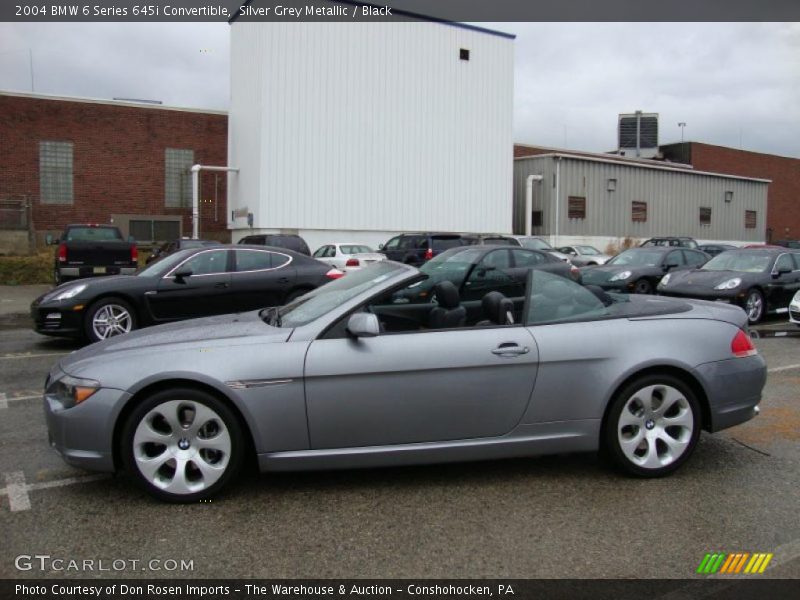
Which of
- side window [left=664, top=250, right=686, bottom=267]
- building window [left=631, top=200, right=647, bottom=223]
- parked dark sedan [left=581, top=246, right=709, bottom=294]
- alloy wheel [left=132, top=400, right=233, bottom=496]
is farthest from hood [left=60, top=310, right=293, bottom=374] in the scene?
building window [left=631, top=200, right=647, bottom=223]

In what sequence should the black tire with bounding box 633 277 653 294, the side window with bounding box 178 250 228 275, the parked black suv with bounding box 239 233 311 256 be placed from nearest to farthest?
the side window with bounding box 178 250 228 275 < the black tire with bounding box 633 277 653 294 < the parked black suv with bounding box 239 233 311 256

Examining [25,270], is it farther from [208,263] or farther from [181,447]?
[181,447]

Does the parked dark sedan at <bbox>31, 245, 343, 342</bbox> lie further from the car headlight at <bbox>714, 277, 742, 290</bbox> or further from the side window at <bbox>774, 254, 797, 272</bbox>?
the side window at <bbox>774, 254, 797, 272</bbox>

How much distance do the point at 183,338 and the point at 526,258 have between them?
998 cm

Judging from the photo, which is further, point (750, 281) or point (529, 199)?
point (529, 199)

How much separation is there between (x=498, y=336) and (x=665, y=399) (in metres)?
1.14

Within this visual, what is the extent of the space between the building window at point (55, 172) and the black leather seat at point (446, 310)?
29.7m

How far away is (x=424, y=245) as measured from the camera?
2066 cm

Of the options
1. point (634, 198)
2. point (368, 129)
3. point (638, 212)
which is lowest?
point (638, 212)

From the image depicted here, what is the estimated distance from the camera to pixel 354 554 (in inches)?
137

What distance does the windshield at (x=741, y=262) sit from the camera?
13148 mm

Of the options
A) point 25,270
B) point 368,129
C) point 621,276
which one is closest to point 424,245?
point 621,276

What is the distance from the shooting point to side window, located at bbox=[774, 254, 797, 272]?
43.1ft
